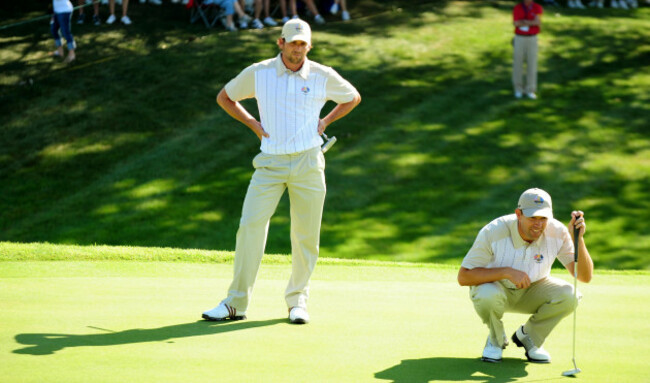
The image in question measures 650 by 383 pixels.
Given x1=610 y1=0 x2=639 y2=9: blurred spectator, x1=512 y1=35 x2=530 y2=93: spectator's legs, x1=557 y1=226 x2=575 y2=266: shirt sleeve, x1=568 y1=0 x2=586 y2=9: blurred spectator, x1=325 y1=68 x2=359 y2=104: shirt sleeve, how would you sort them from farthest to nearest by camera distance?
x1=610 y1=0 x2=639 y2=9: blurred spectator, x1=568 y1=0 x2=586 y2=9: blurred spectator, x1=512 y1=35 x2=530 y2=93: spectator's legs, x1=325 y1=68 x2=359 y2=104: shirt sleeve, x1=557 y1=226 x2=575 y2=266: shirt sleeve

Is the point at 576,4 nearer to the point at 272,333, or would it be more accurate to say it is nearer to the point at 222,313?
the point at 222,313

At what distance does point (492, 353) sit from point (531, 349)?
26cm

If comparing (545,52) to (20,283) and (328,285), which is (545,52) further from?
(20,283)

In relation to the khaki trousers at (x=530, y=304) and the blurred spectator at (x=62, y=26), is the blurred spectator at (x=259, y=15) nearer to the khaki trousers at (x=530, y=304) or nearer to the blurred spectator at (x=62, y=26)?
the blurred spectator at (x=62, y=26)

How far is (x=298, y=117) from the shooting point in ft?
19.8

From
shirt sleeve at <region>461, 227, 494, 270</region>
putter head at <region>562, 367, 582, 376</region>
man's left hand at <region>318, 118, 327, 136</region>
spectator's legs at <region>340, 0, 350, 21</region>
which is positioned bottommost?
spectator's legs at <region>340, 0, 350, 21</region>

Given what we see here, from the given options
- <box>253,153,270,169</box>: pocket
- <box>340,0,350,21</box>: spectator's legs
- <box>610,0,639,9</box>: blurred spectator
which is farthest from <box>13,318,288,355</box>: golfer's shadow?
<box>610,0,639,9</box>: blurred spectator

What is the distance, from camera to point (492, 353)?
5137 mm

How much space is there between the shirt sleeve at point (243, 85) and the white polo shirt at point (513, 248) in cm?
186

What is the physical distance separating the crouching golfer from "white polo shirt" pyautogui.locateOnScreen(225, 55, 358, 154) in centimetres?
143

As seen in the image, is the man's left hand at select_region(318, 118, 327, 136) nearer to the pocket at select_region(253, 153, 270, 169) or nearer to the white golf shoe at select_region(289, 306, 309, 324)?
the pocket at select_region(253, 153, 270, 169)

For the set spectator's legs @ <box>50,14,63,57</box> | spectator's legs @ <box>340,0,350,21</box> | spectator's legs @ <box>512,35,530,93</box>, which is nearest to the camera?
spectator's legs @ <box>512,35,530,93</box>

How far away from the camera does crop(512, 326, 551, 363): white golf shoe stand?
516cm

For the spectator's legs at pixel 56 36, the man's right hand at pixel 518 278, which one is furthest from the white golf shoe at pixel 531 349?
the spectator's legs at pixel 56 36
